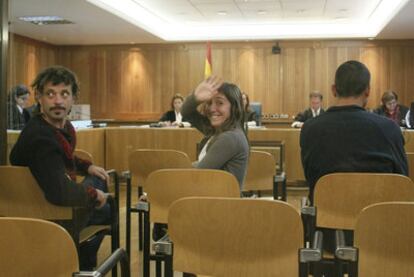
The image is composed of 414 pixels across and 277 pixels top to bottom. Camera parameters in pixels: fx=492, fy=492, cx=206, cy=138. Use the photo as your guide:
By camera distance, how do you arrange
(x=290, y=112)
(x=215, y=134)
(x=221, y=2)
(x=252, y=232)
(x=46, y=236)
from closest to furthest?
(x=46, y=236) < (x=252, y=232) < (x=215, y=134) < (x=221, y=2) < (x=290, y=112)

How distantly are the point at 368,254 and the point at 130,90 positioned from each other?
9.80 m

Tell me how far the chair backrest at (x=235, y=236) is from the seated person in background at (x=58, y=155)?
0.79 meters

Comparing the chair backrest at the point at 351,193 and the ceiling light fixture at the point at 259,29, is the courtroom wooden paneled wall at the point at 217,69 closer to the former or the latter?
the ceiling light fixture at the point at 259,29

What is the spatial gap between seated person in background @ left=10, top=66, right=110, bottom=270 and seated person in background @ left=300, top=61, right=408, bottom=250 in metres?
1.09

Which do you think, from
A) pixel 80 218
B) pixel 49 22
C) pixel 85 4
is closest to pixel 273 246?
pixel 80 218

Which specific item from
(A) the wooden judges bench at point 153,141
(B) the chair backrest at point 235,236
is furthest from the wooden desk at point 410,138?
(B) the chair backrest at point 235,236

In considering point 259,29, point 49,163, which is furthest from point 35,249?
point 259,29

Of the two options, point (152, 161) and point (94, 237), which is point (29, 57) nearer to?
point (152, 161)

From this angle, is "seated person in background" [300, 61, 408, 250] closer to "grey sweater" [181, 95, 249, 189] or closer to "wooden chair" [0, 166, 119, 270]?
"grey sweater" [181, 95, 249, 189]

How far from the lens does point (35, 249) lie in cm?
131

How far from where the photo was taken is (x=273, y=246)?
156 centimetres

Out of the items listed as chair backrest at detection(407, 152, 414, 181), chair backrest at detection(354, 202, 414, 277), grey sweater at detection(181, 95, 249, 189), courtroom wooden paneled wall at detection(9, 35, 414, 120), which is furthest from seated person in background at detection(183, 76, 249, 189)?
courtroom wooden paneled wall at detection(9, 35, 414, 120)

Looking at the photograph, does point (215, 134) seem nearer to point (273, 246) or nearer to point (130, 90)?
point (273, 246)

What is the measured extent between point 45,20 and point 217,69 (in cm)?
384
